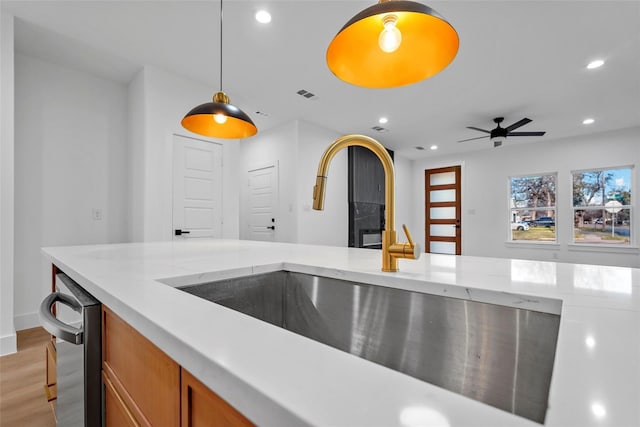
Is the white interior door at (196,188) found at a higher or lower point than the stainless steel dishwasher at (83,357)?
higher

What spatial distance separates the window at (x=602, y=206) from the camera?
542cm

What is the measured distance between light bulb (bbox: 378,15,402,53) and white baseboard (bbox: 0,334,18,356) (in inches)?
134

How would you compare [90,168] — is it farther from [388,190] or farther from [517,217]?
[517,217]

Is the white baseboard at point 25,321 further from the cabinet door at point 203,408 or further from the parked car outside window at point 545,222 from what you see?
the parked car outside window at point 545,222

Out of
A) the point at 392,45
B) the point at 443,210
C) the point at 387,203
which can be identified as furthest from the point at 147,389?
the point at 443,210

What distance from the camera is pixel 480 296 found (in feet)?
2.35

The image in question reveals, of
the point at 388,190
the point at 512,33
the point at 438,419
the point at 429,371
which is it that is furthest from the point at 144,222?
the point at 512,33

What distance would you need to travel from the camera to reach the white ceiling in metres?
2.49

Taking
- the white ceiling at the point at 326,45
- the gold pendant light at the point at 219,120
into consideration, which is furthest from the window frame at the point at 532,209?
the gold pendant light at the point at 219,120

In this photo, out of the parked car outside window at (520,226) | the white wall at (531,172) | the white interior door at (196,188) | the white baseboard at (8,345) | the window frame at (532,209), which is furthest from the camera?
the parked car outside window at (520,226)

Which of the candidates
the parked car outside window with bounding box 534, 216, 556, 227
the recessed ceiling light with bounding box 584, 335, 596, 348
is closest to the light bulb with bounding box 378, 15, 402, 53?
the recessed ceiling light with bounding box 584, 335, 596, 348

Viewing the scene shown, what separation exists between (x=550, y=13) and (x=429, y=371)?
3.06m

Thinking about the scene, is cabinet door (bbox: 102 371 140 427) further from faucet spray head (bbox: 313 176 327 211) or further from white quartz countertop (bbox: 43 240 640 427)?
faucet spray head (bbox: 313 176 327 211)

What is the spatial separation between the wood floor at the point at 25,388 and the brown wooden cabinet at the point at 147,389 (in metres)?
1.41
